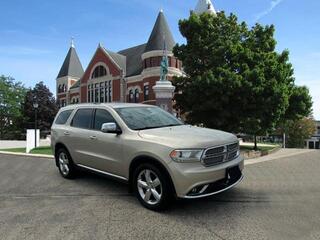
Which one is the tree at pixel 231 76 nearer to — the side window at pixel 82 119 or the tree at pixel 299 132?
the side window at pixel 82 119

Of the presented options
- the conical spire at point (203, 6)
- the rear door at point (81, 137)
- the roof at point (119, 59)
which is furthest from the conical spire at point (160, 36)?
the rear door at point (81, 137)

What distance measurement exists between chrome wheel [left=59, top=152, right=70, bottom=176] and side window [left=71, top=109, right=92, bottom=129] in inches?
34.1

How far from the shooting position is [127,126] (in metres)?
6.07

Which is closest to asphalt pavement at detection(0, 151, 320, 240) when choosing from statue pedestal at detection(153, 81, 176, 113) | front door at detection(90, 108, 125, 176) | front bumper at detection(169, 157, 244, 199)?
front bumper at detection(169, 157, 244, 199)

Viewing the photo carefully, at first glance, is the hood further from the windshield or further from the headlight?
the windshield

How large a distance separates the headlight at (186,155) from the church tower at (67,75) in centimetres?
6524

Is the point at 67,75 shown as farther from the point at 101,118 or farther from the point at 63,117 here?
the point at 101,118

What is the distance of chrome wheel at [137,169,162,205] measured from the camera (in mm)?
5344

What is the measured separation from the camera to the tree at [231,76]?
1848 cm

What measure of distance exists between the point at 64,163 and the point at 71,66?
6545 cm

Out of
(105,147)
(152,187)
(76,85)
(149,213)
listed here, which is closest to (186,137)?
(152,187)

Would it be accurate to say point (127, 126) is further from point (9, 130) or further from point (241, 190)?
point (9, 130)

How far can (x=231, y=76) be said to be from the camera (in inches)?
718

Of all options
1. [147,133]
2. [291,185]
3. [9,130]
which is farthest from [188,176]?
[9,130]
